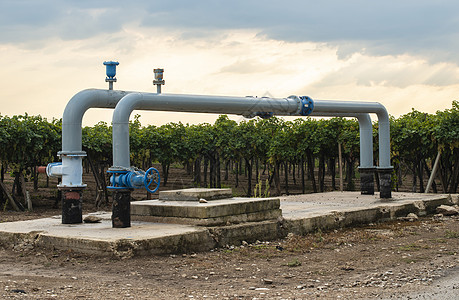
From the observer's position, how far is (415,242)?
912cm

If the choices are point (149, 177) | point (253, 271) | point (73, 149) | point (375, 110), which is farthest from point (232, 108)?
point (253, 271)

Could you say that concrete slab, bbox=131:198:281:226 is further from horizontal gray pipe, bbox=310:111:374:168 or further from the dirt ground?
horizontal gray pipe, bbox=310:111:374:168

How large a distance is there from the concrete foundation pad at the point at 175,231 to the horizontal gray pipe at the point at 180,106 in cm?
130

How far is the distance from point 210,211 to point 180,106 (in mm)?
2305

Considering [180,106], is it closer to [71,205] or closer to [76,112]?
[76,112]

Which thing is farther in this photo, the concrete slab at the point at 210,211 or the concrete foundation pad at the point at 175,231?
the concrete slab at the point at 210,211

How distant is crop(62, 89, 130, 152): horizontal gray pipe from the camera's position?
9.02m

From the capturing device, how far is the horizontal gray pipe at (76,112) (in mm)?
9023

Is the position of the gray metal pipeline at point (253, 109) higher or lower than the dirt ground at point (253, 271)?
higher

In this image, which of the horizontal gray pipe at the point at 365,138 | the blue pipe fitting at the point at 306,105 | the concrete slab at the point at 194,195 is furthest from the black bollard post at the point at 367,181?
the concrete slab at the point at 194,195

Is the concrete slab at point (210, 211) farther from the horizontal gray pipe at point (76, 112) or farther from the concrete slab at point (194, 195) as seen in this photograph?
the horizontal gray pipe at point (76, 112)

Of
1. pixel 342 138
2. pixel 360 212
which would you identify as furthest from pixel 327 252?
pixel 342 138

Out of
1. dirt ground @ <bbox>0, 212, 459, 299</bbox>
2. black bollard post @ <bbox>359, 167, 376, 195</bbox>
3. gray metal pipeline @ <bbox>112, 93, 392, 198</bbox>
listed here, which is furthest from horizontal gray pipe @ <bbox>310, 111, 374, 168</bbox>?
dirt ground @ <bbox>0, 212, 459, 299</bbox>

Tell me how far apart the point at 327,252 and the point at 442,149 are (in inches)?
379
